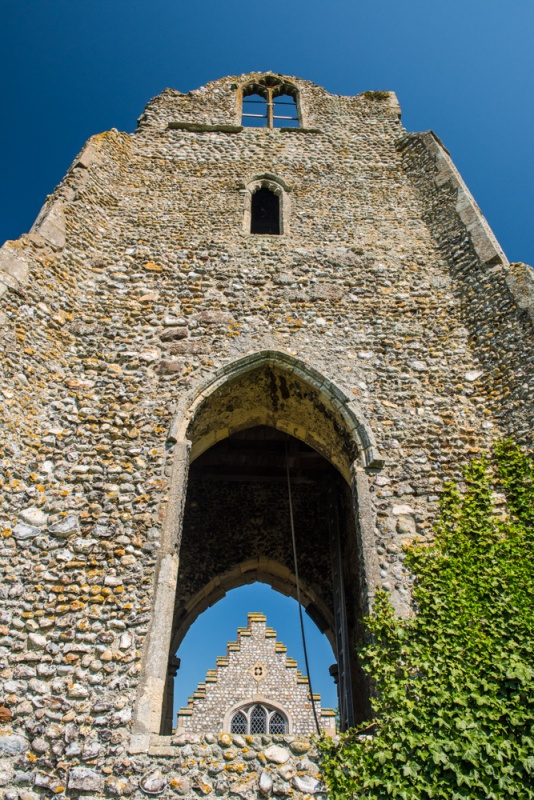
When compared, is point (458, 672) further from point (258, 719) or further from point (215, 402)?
point (258, 719)

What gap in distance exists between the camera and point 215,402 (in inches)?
269

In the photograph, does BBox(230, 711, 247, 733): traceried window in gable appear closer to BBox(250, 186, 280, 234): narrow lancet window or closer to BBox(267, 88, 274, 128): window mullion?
BBox(250, 186, 280, 234): narrow lancet window

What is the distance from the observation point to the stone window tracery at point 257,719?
1622 cm

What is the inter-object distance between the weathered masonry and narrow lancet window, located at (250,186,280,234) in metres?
0.06

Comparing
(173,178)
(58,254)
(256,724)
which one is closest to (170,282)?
(58,254)

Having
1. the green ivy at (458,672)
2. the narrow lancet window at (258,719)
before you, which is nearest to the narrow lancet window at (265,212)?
the green ivy at (458,672)

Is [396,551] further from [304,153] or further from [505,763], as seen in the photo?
[304,153]

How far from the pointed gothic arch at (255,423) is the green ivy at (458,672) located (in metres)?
0.56

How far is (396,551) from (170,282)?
4.56 meters

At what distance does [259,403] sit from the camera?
7430 mm

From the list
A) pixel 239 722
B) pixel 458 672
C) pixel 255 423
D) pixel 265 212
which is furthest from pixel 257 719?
pixel 458 672

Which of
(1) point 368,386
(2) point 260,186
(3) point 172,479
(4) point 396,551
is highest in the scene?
(2) point 260,186

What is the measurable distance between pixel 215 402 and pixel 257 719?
13393 mm

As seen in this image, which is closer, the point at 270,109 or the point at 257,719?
the point at 270,109
